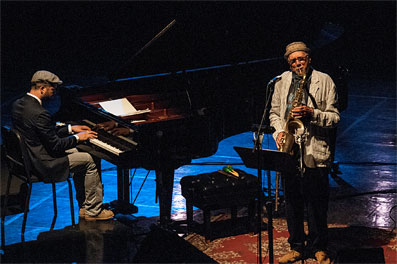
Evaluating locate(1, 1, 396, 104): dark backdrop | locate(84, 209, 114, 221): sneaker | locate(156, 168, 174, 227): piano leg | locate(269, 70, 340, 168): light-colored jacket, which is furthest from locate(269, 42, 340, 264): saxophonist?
locate(1, 1, 396, 104): dark backdrop

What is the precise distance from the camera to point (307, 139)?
4.88 m

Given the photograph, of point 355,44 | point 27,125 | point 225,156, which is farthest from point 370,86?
point 27,125

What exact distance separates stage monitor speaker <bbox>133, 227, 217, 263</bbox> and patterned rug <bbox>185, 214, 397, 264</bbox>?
78cm

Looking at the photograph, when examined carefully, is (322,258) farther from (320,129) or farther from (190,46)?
(190,46)

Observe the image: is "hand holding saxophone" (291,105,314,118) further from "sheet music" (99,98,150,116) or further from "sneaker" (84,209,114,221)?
"sneaker" (84,209,114,221)

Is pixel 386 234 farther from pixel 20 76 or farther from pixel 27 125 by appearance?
pixel 20 76

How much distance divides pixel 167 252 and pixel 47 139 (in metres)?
1.77

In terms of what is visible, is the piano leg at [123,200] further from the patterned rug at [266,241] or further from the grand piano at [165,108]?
the patterned rug at [266,241]

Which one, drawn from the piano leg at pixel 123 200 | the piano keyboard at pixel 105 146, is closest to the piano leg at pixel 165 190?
the piano keyboard at pixel 105 146

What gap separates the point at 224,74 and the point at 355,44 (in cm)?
788

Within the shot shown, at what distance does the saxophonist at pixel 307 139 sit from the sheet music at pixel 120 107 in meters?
1.65

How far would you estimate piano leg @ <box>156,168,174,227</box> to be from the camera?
5527mm

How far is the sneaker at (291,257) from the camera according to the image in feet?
16.6

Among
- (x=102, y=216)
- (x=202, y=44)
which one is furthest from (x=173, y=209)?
(x=202, y=44)
